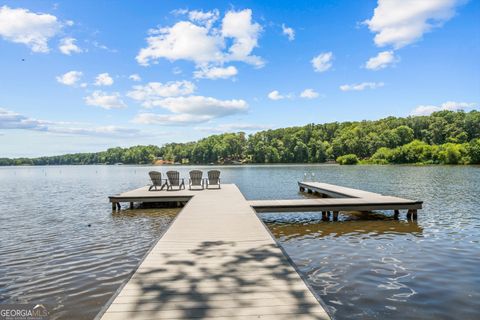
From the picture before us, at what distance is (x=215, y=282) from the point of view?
14.9 feet

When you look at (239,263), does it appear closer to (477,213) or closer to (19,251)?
(19,251)

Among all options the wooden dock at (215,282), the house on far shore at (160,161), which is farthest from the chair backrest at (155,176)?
the house on far shore at (160,161)

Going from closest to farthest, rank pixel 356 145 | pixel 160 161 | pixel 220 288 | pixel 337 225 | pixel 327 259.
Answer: pixel 220 288
pixel 327 259
pixel 337 225
pixel 356 145
pixel 160 161

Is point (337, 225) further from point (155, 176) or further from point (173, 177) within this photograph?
point (155, 176)

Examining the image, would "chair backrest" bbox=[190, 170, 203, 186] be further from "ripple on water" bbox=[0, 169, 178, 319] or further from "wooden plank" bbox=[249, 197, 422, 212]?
"wooden plank" bbox=[249, 197, 422, 212]

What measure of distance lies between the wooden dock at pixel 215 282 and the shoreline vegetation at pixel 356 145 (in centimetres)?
7771

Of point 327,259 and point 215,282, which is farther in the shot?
point 327,259

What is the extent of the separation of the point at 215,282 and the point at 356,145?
10378cm

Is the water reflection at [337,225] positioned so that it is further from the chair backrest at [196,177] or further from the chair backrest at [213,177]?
the chair backrest at [196,177]

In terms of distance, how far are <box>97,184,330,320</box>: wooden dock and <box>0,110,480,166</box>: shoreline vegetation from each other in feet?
255

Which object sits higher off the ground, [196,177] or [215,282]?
[196,177]

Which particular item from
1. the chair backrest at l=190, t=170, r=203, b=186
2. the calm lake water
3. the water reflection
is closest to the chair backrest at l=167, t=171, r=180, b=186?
the chair backrest at l=190, t=170, r=203, b=186

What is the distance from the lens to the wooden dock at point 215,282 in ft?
12.0

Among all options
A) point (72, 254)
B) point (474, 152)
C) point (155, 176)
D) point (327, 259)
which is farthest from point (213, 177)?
point (474, 152)
